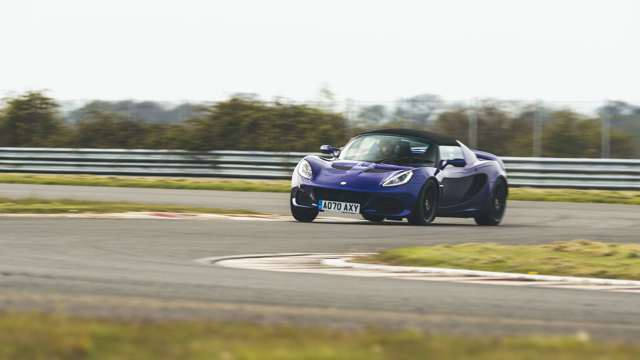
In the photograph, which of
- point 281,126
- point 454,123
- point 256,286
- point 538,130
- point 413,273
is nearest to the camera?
point 256,286

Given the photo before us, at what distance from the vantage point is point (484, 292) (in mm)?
8977

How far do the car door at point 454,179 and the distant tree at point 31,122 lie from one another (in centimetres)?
2025

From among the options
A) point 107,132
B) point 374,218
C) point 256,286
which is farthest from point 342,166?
point 107,132

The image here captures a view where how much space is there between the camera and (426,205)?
53.0ft

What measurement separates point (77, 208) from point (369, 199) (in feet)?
13.8

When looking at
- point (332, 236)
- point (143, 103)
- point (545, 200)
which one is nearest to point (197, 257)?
point (332, 236)

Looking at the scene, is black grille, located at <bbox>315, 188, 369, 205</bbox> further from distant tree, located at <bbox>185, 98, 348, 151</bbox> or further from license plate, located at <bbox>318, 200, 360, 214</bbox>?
distant tree, located at <bbox>185, 98, 348, 151</bbox>

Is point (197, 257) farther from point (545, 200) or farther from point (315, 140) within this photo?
point (315, 140)

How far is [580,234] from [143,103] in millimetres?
20198

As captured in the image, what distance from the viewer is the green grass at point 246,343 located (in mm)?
5379

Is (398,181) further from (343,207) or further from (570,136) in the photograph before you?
(570,136)

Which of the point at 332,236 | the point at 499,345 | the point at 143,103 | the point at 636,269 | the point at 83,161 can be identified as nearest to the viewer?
the point at 499,345

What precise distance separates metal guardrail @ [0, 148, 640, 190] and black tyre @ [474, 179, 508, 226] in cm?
1023

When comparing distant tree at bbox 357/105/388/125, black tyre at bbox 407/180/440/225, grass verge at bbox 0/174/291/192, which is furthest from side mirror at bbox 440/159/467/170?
distant tree at bbox 357/105/388/125
